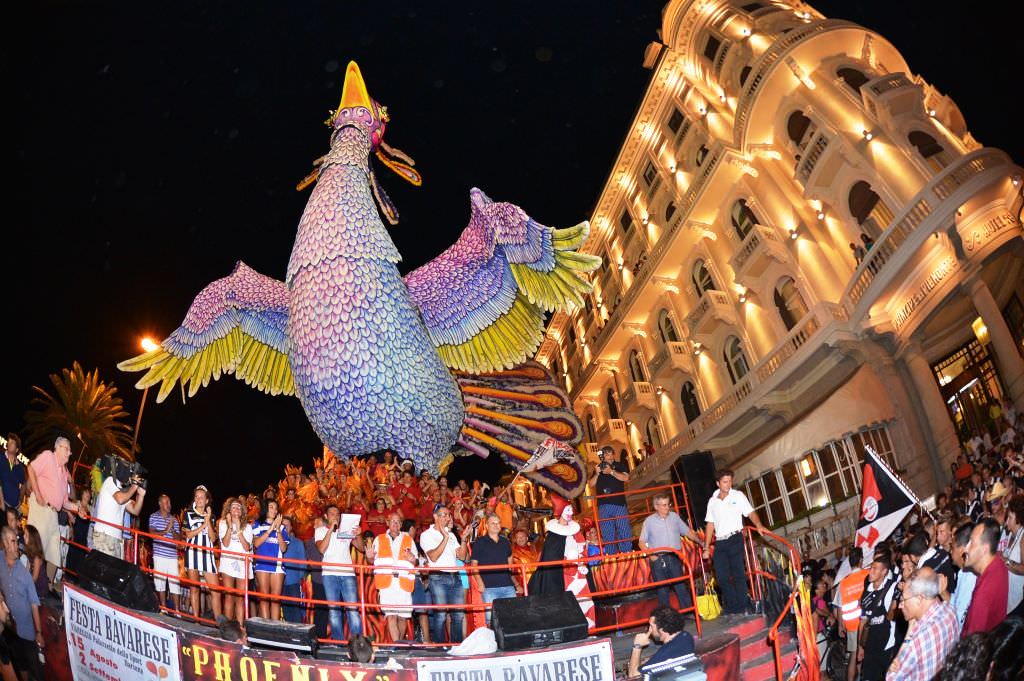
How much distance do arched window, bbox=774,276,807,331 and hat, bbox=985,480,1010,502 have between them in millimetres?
12148

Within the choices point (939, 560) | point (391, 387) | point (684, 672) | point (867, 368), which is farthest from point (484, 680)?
point (867, 368)

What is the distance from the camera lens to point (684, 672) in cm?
560

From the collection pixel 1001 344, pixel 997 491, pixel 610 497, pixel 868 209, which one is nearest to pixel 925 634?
pixel 610 497

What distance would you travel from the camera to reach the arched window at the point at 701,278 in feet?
88.7

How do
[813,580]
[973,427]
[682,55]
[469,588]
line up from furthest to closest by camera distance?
[682,55] < [973,427] < [813,580] < [469,588]

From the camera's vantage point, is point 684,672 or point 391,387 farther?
point 391,387

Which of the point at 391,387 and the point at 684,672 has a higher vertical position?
the point at 391,387

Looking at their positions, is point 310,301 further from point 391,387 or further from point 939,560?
point 939,560

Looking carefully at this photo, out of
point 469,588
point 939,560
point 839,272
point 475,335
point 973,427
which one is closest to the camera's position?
point 939,560

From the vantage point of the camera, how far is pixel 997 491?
9.82 metres

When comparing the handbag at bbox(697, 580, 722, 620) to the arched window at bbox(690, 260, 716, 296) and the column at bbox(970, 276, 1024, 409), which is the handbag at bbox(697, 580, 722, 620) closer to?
the column at bbox(970, 276, 1024, 409)

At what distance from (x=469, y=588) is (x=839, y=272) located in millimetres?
16511

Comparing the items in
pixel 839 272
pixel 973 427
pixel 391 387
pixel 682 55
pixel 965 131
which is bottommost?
pixel 973 427

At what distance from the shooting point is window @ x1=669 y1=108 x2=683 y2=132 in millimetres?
29922
